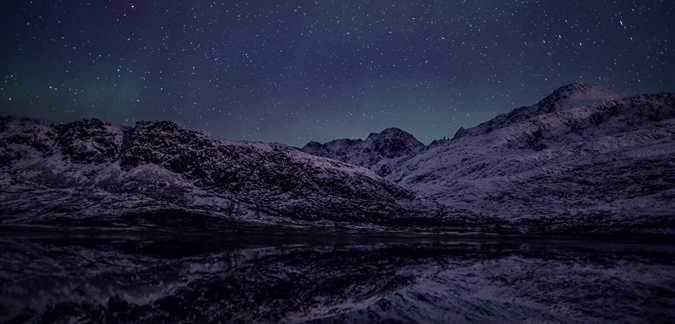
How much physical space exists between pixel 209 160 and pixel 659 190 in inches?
7149

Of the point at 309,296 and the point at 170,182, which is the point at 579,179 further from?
the point at 170,182

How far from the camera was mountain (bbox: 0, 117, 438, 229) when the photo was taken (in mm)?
115250

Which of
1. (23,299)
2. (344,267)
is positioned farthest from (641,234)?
(23,299)

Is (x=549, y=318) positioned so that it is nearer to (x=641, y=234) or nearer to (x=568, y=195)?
(x=641, y=234)

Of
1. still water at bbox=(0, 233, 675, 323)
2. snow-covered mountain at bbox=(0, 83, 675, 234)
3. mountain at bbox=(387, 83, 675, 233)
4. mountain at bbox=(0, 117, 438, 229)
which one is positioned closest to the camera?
still water at bbox=(0, 233, 675, 323)

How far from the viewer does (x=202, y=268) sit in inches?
537

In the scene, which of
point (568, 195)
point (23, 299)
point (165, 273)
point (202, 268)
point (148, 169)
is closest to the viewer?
point (23, 299)

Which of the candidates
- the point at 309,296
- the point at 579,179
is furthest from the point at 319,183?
the point at 309,296

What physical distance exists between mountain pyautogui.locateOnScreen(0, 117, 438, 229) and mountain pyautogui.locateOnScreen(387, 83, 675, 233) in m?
29.6

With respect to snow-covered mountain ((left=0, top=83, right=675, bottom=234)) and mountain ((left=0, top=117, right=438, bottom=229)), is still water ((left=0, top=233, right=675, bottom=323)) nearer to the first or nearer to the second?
snow-covered mountain ((left=0, top=83, right=675, bottom=234))

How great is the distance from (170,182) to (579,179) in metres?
173

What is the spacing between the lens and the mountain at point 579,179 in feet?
351

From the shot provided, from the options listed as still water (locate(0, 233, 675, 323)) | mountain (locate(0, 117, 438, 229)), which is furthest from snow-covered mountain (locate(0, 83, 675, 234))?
still water (locate(0, 233, 675, 323))

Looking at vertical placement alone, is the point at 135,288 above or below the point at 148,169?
below
